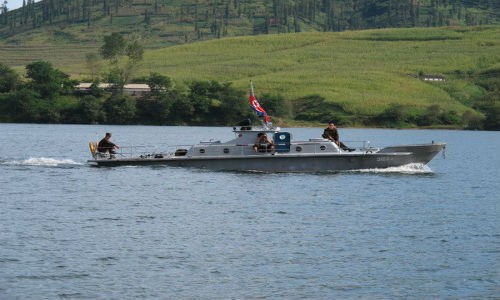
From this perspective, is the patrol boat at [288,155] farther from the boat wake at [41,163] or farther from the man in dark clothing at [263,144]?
the boat wake at [41,163]

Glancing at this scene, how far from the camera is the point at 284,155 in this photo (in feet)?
203

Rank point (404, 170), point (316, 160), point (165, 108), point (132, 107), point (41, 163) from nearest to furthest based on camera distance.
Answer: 1. point (316, 160)
2. point (404, 170)
3. point (41, 163)
4. point (132, 107)
5. point (165, 108)

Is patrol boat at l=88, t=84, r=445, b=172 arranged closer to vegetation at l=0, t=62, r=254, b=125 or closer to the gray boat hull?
the gray boat hull

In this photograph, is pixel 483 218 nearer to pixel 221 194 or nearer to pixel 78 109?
pixel 221 194

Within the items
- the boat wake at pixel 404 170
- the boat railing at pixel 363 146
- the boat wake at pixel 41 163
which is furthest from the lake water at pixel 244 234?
the boat wake at pixel 41 163

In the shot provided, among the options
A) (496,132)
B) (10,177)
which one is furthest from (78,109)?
(10,177)

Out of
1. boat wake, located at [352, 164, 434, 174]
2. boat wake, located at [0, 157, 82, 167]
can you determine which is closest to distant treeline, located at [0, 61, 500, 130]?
boat wake, located at [0, 157, 82, 167]

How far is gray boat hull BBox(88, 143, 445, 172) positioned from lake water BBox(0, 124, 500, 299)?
0.76 meters

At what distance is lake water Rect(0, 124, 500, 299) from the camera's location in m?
30.7

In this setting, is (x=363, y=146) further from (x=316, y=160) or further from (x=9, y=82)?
(x=9, y=82)

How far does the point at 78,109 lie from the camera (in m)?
163

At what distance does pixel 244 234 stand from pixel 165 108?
122 metres

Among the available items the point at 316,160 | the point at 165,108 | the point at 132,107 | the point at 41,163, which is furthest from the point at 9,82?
the point at 316,160

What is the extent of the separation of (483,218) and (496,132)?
12675 cm
